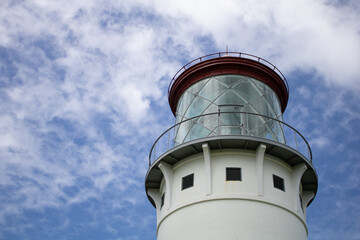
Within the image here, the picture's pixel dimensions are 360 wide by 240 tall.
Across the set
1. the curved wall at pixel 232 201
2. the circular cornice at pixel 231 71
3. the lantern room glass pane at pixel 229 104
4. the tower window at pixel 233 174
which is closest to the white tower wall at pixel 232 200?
the curved wall at pixel 232 201

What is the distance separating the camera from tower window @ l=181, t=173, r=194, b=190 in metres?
13.2

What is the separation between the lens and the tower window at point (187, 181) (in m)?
13.2

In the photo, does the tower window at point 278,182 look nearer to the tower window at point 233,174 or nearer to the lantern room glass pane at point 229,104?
the tower window at point 233,174

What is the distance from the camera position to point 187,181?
13289 mm

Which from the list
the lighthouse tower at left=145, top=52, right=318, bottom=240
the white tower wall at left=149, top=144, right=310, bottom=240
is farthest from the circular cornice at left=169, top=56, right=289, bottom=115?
the white tower wall at left=149, top=144, right=310, bottom=240

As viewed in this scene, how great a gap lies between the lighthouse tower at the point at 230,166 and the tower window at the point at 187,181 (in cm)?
4

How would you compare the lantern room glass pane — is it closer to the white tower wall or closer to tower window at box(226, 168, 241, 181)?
the white tower wall

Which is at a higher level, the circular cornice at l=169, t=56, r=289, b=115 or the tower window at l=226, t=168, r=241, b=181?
the circular cornice at l=169, t=56, r=289, b=115

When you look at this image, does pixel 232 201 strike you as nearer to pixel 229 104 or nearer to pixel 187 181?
pixel 187 181

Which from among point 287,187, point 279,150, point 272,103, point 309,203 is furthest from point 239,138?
point 309,203

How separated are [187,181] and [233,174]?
1504 millimetres

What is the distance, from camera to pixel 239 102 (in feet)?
47.4

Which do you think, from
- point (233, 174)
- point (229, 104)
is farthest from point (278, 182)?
point (229, 104)

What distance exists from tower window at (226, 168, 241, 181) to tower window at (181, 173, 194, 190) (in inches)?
46.0
